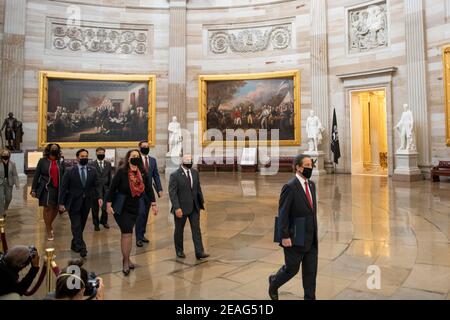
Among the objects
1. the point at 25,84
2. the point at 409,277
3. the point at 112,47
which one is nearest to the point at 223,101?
the point at 112,47

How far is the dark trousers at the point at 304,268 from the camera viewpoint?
3328mm

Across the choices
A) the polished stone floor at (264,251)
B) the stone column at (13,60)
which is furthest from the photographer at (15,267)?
the stone column at (13,60)

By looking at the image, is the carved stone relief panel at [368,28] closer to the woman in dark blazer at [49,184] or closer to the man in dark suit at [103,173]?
the man in dark suit at [103,173]

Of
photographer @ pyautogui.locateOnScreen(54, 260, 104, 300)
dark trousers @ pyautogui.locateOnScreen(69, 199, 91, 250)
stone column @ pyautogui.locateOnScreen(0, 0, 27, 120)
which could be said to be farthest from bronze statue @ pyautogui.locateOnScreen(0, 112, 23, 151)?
photographer @ pyautogui.locateOnScreen(54, 260, 104, 300)

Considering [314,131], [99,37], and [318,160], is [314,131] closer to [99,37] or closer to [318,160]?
[318,160]

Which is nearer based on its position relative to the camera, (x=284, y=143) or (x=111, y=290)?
(x=111, y=290)

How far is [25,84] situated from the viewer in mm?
18719

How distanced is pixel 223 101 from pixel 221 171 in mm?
4347

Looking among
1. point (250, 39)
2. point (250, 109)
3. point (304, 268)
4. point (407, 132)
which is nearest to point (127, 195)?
point (304, 268)

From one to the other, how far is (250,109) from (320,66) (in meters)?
4.65

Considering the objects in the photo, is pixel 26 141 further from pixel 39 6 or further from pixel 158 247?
pixel 158 247

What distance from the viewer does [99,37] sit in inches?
800

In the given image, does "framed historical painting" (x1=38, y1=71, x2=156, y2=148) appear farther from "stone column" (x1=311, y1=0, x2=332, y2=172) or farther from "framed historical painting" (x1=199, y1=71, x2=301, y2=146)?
"stone column" (x1=311, y1=0, x2=332, y2=172)

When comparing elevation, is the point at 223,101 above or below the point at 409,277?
above
